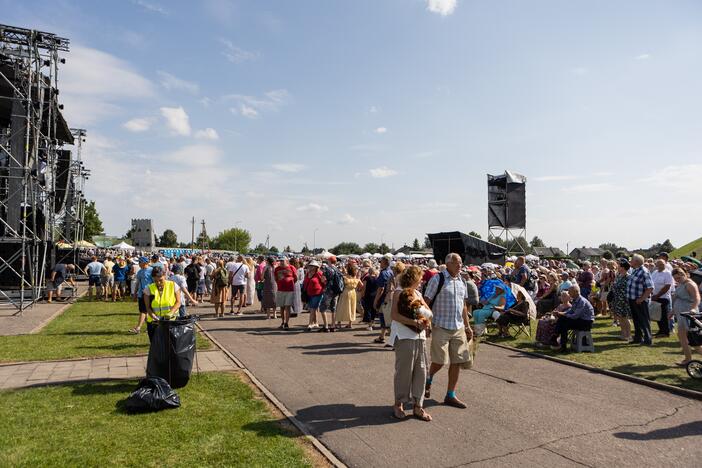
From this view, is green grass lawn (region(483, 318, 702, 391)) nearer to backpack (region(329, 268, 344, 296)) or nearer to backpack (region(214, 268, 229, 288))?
backpack (region(329, 268, 344, 296))

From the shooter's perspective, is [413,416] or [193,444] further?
[413,416]

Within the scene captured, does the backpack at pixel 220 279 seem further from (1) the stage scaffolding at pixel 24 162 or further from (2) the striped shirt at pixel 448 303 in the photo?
(2) the striped shirt at pixel 448 303

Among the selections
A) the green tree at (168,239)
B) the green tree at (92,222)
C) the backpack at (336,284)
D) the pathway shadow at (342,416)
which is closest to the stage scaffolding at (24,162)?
the backpack at (336,284)

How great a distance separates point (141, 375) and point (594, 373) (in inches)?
288

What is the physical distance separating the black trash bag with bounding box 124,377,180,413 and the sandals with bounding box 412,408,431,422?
2830mm

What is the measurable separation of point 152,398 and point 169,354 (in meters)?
0.77

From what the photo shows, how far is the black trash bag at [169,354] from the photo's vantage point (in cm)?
608

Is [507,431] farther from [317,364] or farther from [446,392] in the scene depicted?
[317,364]

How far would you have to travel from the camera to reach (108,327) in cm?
1170

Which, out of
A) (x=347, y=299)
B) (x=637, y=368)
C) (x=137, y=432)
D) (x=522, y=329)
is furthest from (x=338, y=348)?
(x=637, y=368)

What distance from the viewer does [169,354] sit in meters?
6.09

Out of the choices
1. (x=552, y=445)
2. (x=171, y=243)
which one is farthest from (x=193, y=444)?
(x=171, y=243)

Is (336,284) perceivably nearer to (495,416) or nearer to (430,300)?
(430,300)

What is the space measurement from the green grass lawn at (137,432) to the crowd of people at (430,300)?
1.40 meters
